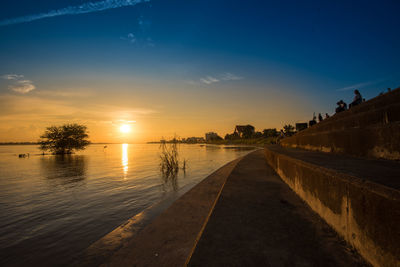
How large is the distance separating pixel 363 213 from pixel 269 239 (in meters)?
1.29

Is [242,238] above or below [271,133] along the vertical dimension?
below

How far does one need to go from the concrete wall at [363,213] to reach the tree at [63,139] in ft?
191

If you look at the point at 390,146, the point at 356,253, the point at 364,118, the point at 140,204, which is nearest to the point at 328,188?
the point at 356,253

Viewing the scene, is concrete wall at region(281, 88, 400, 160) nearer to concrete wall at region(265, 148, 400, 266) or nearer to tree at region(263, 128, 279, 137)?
concrete wall at region(265, 148, 400, 266)

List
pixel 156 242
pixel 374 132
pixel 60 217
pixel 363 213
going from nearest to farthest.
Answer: pixel 363 213 → pixel 156 242 → pixel 374 132 → pixel 60 217

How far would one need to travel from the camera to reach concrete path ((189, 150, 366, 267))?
6.95 ft

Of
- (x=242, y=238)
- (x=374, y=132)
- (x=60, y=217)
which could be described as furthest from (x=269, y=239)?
(x=60, y=217)

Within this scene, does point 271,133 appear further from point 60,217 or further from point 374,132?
point 60,217

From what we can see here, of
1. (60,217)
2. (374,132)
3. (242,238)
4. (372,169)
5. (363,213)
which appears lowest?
(60,217)

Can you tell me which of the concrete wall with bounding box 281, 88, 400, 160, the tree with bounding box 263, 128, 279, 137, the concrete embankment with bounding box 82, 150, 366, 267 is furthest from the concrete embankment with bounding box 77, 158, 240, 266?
the tree with bounding box 263, 128, 279, 137

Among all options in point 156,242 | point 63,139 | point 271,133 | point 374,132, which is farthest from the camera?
point 271,133

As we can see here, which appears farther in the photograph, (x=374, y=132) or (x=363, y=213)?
(x=374, y=132)

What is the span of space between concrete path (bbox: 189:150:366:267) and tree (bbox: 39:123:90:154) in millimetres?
56757

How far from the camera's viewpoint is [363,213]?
1.81m
